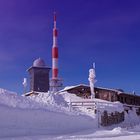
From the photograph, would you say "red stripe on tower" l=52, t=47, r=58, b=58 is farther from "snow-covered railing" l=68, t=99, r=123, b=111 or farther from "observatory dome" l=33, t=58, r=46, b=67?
"snow-covered railing" l=68, t=99, r=123, b=111

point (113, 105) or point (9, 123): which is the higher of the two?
point (113, 105)

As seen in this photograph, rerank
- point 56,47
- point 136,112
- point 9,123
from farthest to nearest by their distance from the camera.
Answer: point 56,47, point 136,112, point 9,123

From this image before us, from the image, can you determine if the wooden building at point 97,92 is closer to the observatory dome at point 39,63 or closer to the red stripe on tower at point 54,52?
the red stripe on tower at point 54,52

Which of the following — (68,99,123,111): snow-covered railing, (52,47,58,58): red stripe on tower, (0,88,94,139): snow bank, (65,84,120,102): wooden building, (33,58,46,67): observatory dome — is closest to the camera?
(0,88,94,139): snow bank

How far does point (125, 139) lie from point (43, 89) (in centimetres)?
4342

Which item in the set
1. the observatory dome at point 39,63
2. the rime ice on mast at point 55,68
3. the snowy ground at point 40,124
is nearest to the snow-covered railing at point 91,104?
the snowy ground at point 40,124

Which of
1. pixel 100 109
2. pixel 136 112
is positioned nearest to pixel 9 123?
pixel 100 109

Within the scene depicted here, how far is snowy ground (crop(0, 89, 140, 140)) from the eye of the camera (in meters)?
19.7

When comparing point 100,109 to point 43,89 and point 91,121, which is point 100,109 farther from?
point 43,89

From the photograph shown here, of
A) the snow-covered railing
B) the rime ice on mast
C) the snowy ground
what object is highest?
the rime ice on mast

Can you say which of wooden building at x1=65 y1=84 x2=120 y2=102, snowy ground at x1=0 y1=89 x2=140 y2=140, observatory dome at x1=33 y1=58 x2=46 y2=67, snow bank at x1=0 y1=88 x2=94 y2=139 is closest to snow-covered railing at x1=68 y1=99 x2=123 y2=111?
snowy ground at x1=0 y1=89 x2=140 y2=140

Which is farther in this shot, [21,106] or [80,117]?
[80,117]

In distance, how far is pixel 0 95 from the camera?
22.6 meters

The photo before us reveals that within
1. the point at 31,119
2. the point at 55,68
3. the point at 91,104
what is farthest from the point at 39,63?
the point at 31,119
